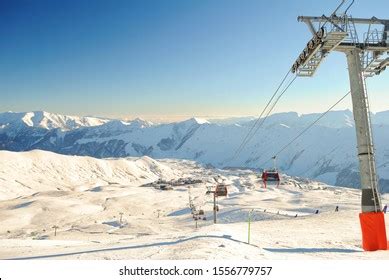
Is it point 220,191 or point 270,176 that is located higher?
point 270,176

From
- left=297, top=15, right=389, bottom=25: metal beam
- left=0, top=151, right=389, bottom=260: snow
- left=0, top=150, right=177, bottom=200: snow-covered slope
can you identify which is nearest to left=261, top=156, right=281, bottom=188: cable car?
left=0, top=151, right=389, bottom=260: snow

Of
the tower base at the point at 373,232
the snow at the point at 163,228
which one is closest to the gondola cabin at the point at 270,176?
the snow at the point at 163,228

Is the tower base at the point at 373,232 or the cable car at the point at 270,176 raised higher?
the cable car at the point at 270,176

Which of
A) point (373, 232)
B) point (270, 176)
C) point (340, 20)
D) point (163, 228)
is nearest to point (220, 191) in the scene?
point (163, 228)

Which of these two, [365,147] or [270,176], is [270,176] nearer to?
[270,176]

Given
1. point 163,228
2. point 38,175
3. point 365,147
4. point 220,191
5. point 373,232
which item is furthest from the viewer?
point 38,175

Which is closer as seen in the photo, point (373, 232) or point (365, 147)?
point (373, 232)

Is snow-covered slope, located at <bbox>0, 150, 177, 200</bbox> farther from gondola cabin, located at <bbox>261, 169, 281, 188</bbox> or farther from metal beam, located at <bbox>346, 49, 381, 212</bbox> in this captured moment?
metal beam, located at <bbox>346, 49, 381, 212</bbox>

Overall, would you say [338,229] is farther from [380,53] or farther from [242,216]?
[242,216]

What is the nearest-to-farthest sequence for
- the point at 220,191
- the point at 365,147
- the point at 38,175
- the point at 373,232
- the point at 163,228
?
the point at 373,232 → the point at 365,147 → the point at 220,191 → the point at 163,228 → the point at 38,175

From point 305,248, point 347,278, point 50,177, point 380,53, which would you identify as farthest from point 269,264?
point 50,177

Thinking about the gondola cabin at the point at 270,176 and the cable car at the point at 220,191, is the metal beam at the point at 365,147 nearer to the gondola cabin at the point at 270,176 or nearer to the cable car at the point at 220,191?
the gondola cabin at the point at 270,176
